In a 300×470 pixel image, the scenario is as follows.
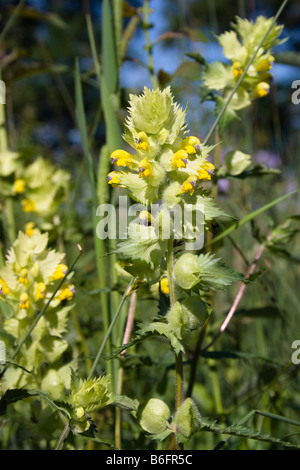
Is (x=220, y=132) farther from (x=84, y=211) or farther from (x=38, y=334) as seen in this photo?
(x=84, y=211)

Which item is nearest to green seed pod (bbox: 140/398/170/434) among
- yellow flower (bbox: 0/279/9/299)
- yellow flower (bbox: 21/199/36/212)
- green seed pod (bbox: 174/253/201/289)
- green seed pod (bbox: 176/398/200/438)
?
green seed pod (bbox: 176/398/200/438)

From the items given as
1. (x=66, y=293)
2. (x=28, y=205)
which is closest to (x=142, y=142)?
(x=66, y=293)

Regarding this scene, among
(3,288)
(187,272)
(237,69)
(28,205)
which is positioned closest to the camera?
(187,272)

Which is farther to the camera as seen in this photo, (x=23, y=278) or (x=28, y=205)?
(x=28, y=205)

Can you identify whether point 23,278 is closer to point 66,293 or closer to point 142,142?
point 66,293

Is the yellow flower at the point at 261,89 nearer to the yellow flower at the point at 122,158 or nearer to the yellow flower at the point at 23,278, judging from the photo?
the yellow flower at the point at 122,158

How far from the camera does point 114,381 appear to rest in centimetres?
84

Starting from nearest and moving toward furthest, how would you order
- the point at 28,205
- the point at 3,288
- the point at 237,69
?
the point at 3,288
the point at 237,69
the point at 28,205

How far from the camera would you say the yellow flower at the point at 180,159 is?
1.98ft

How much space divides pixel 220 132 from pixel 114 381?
17.8 inches

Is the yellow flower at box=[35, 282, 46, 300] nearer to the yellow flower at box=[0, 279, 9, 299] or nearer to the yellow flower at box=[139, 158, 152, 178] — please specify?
the yellow flower at box=[0, 279, 9, 299]

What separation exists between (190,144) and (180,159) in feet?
0.12

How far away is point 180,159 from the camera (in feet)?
1.99

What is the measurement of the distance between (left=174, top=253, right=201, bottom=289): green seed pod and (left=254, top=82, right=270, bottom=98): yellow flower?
1.31 ft
